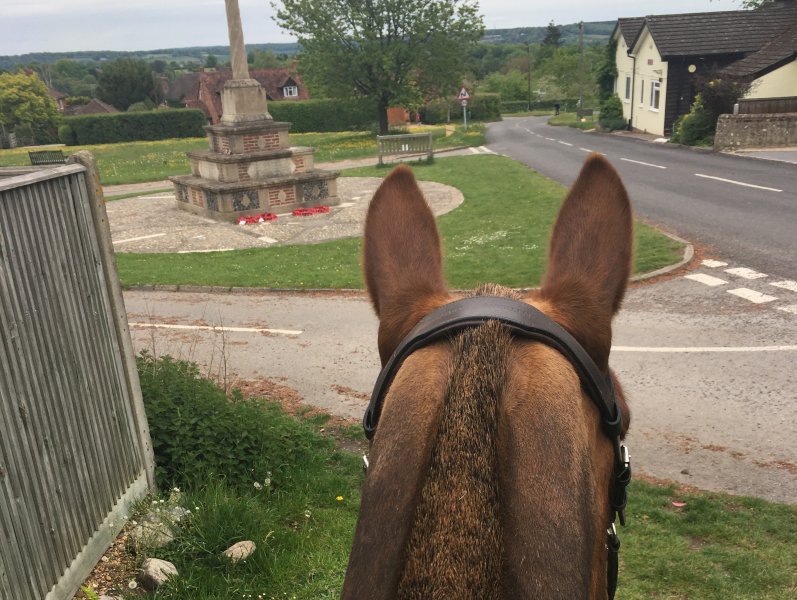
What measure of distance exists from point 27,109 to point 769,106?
6935 centimetres

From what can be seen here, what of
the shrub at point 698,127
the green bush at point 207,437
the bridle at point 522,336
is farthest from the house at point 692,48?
the bridle at point 522,336

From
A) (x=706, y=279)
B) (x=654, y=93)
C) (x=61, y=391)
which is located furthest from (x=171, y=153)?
(x=61, y=391)

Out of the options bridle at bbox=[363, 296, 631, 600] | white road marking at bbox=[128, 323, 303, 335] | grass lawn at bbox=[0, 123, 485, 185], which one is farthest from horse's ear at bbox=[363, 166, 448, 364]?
grass lawn at bbox=[0, 123, 485, 185]

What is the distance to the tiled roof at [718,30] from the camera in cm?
3666

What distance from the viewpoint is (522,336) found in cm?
135

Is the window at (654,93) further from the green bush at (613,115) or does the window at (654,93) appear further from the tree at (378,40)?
the tree at (378,40)

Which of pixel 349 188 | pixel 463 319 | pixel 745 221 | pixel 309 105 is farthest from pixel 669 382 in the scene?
pixel 309 105

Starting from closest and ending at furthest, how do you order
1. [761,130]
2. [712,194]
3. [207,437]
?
[207,437], [712,194], [761,130]

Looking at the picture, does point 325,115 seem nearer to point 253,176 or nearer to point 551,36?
point 253,176

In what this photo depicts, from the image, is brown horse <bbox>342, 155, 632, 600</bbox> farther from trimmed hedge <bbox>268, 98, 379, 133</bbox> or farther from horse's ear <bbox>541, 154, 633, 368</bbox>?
trimmed hedge <bbox>268, 98, 379, 133</bbox>

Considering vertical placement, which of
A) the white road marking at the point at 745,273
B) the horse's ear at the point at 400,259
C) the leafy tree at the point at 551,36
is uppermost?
the leafy tree at the point at 551,36

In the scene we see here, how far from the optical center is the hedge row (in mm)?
66125

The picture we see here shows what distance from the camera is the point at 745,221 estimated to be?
1554cm

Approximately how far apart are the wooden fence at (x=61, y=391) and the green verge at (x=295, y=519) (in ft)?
1.56
